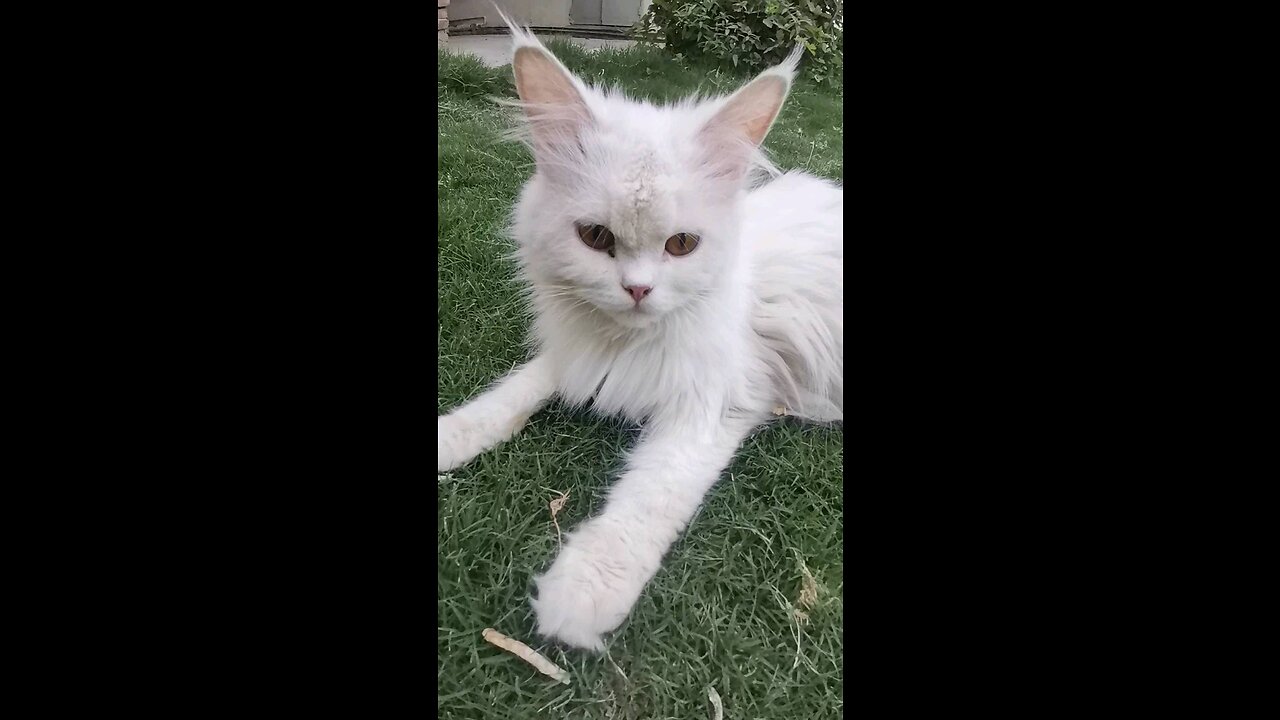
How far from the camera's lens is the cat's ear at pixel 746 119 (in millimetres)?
1133

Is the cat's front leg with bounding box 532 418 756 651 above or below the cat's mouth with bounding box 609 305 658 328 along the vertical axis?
below

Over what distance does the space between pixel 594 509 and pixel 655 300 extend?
37cm

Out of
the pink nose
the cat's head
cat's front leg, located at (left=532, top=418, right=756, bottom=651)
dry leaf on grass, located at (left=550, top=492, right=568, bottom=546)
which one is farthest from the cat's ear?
dry leaf on grass, located at (left=550, top=492, right=568, bottom=546)

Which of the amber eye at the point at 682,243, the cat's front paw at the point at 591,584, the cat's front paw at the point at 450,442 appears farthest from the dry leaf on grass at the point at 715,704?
the amber eye at the point at 682,243

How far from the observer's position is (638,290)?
3.79 feet

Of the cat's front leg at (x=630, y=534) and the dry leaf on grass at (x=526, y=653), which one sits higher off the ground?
the cat's front leg at (x=630, y=534)

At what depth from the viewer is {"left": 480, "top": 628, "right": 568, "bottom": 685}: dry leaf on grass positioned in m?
0.94

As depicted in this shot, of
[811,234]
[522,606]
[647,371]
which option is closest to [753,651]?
[522,606]

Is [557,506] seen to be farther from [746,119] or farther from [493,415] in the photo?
[746,119]

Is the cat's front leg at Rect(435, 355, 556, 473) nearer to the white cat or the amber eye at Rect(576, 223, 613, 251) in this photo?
the white cat

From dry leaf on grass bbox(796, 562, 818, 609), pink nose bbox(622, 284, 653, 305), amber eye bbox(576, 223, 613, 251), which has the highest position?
amber eye bbox(576, 223, 613, 251)

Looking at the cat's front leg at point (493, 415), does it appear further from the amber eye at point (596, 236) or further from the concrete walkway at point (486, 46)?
the concrete walkway at point (486, 46)

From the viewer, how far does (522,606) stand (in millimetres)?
1000

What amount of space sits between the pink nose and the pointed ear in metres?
0.26
